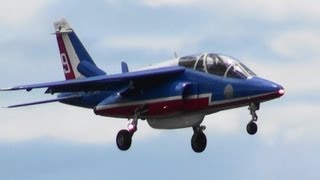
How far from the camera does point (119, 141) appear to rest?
186ft

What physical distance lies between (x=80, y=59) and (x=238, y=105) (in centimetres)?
1218

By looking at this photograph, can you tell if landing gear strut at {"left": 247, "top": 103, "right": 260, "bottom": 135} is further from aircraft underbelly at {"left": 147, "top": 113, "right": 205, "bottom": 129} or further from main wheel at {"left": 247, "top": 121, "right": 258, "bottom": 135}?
aircraft underbelly at {"left": 147, "top": 113, "right": 205, "bottom": 129}

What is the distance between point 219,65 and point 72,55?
38.4ft

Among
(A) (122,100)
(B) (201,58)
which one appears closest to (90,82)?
(A) (122,100)

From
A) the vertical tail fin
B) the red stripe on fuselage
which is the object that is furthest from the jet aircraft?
the red stripe on fuselage

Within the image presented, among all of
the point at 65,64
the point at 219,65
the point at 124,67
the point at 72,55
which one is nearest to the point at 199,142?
the point at 219,65

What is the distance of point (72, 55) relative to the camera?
210 ft

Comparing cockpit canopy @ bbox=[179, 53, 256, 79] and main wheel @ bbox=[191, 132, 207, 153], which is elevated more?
cockpit canopy @ bbox=[179, 53, 256, 79]

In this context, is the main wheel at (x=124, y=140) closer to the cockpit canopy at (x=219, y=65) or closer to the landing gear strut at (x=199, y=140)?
the landing gear strut at (x=199, y=140)

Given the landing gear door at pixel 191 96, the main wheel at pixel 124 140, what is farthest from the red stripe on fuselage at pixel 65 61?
the landing gear door at pixel 191 96

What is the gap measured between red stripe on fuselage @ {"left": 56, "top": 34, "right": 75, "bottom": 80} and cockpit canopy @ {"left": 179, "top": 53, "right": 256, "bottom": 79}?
981 cm

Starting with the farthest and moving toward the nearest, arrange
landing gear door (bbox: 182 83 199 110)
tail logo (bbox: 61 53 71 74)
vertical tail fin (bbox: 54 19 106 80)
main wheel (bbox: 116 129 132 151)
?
tail logo (bbox: 61 53 71 74), vertical tail fin (bbox: 54 19 106 80), main wheel (bbox: 116 129 132 151), landing gear door (bbox: 182 83 199 110)

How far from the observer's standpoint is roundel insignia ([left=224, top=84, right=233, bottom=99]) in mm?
53312

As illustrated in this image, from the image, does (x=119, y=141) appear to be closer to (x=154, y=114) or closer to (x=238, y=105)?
(x=154, y=114)
